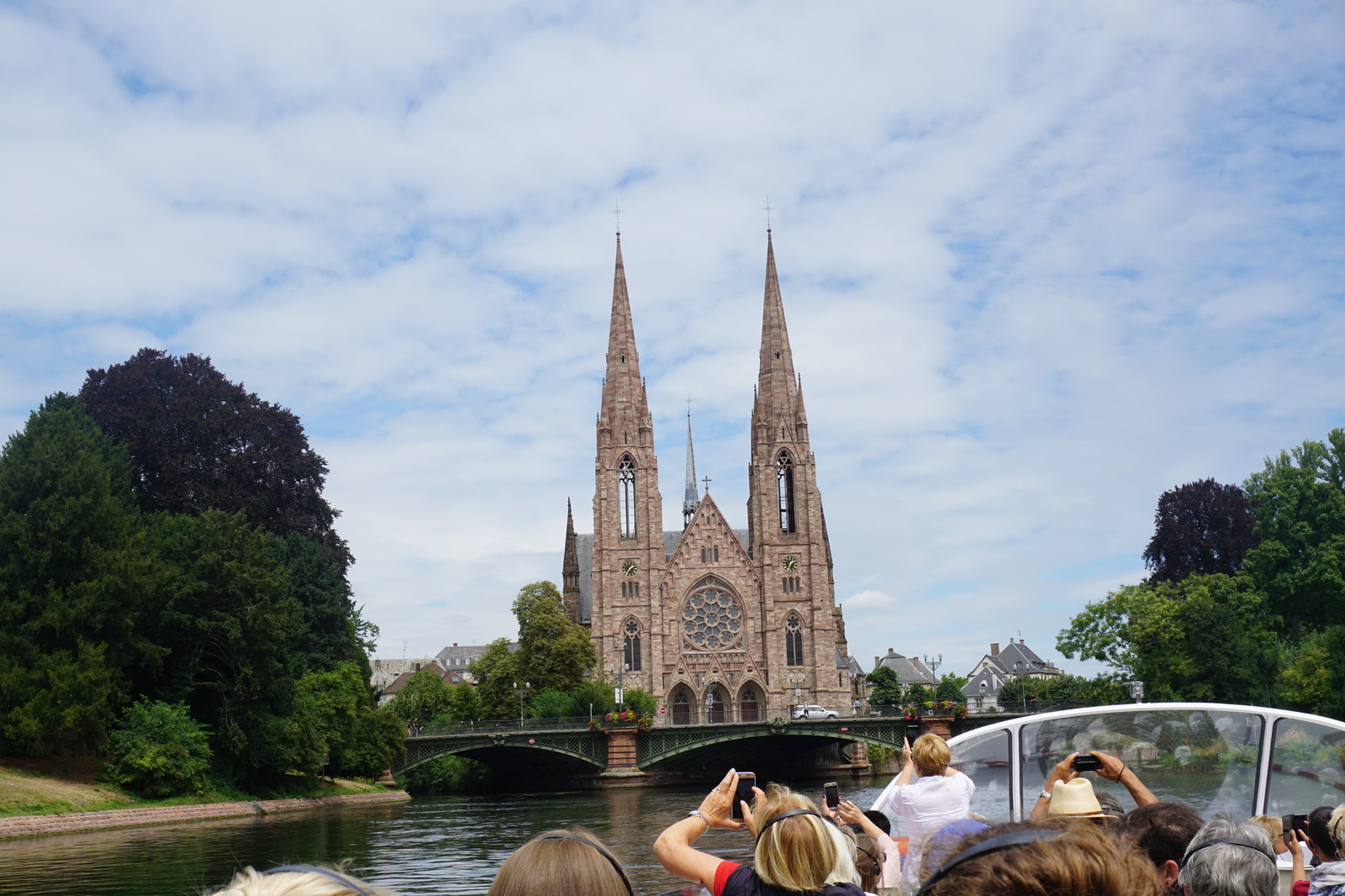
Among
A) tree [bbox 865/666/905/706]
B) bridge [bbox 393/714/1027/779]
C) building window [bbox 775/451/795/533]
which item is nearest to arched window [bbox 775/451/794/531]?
building window [bbox 775/451/795/533]

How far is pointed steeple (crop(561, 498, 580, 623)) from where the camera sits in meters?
80.6

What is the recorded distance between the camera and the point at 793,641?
225 ft

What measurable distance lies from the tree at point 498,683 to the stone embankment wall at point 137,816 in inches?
824

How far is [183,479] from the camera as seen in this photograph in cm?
4206

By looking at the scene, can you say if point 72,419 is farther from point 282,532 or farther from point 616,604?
point 616,604

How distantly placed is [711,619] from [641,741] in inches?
697

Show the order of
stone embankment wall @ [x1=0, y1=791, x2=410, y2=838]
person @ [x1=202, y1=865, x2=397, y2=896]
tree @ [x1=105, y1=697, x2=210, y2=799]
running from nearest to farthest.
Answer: person @ [x1=202, y1=865, x2=397, y2=896]
stone embankment wall @ [x1=0, y1=791, x2=410, y2=838]
tree @ [x1=105, y1=697, x2=210, y2=799]

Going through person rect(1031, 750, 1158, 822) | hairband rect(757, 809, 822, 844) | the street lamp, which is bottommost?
person rect(1031, 750, 1158, 822)

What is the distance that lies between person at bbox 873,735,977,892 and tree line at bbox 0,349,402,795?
A: 1107 inches

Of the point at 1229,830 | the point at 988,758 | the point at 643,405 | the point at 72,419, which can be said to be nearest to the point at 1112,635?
the point at 643,405

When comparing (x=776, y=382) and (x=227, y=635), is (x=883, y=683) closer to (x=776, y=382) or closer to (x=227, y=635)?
(x=776, y=382)

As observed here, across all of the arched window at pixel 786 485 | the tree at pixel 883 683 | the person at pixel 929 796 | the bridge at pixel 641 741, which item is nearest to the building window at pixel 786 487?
the arched window at pixel 786 485

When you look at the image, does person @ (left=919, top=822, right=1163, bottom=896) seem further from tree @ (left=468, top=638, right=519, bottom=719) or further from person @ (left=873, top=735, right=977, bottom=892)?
tree @ (left=468, top=638, right=519, bottom=719)

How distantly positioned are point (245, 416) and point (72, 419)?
29.9ft
